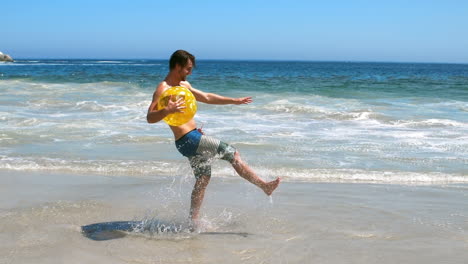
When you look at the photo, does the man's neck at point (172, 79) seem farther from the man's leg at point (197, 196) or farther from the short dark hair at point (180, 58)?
the man's leg at point (197, 196)

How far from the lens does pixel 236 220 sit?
4992mm

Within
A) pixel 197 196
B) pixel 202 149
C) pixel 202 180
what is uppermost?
pixel 202 149

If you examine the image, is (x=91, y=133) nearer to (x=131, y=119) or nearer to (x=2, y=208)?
(x=131, y=119)

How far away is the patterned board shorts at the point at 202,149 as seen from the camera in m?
4.43

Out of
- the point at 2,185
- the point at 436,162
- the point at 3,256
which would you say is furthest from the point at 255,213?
the point at 436,162

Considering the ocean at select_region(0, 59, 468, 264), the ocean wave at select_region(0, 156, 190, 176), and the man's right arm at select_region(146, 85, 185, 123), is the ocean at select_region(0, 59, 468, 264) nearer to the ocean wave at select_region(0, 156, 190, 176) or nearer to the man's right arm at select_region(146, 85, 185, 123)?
the ocean wave at select_region(0, 156, 190, 176)

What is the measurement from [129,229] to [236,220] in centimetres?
98

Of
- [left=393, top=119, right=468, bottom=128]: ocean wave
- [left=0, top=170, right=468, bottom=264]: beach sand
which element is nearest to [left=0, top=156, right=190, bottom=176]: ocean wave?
[left=0, top=170, right=468, bottom=264]: beach sand

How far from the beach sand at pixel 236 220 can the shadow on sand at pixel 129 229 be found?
5 cm

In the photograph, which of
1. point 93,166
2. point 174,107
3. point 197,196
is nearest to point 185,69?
point 174,107

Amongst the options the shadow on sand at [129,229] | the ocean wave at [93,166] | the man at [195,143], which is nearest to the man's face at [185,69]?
the man at [195,143]

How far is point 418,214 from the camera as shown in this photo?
5.16 meters

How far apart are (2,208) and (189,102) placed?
2333mm

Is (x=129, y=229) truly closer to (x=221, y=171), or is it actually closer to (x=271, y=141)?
(x=221, y=171)
